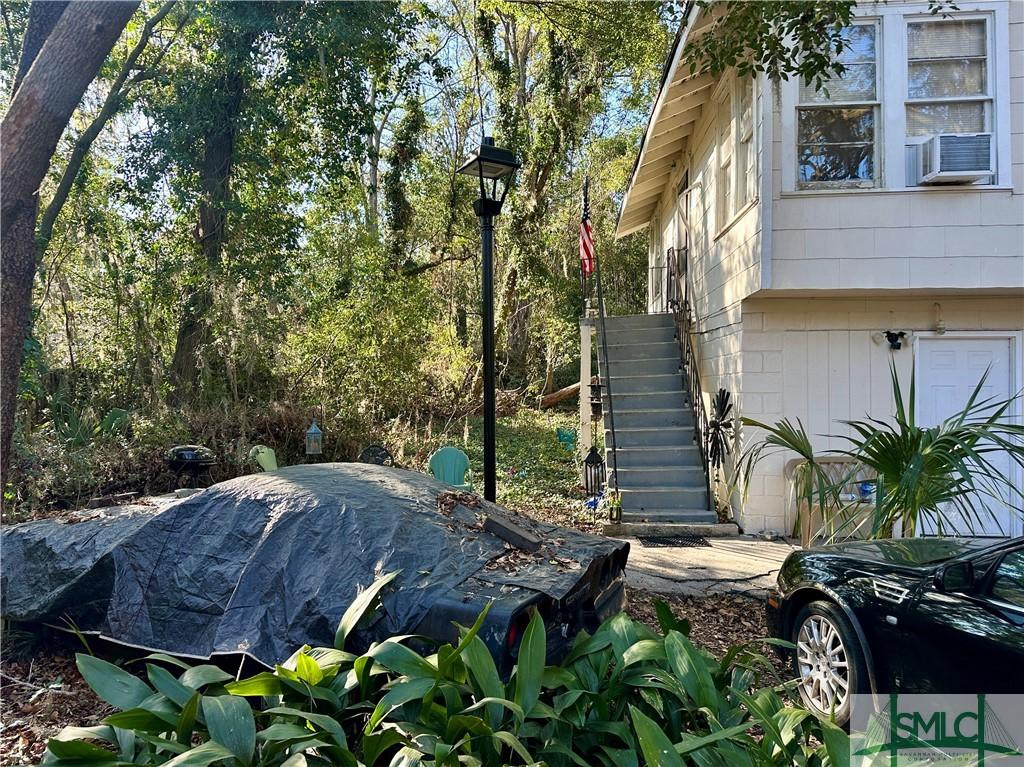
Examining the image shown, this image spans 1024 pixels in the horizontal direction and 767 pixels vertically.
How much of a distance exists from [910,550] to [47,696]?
4.53 m

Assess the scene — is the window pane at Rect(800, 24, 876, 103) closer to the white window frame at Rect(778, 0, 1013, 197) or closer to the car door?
Result: the white window frame at Rect(778, 0, 1013, 197)

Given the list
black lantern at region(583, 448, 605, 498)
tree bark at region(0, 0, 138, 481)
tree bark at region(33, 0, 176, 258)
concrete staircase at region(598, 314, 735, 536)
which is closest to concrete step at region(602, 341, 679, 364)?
concrete staircase at region(598, 314, 735, 536)

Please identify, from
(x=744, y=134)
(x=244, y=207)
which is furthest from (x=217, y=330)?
(x=744, y=134)

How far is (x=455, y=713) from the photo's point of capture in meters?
2.46

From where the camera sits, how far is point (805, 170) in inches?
278

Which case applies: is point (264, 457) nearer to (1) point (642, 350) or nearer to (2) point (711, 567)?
(2) point (711, 567)

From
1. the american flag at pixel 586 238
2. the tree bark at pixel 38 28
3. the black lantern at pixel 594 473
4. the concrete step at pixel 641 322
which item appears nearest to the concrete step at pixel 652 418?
the black lantern at pixel 594 473

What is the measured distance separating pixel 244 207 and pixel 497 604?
9.50m

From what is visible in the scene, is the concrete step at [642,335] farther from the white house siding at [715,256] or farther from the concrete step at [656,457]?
the concrete step at [656,457]

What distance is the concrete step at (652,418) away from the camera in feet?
30.5

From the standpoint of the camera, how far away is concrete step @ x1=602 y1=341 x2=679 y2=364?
10742 mm

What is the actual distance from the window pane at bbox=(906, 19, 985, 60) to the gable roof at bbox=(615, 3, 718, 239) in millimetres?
2173

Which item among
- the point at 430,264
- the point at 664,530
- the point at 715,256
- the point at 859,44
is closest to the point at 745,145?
the point at 859,44

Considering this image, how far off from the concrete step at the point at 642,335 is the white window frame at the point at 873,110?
4.36 m
